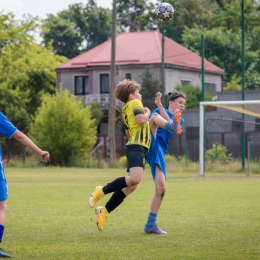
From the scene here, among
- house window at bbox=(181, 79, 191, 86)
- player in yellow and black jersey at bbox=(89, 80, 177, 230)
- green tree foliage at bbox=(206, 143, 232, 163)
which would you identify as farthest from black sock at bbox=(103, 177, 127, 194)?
house window at bbox=(181, 79, 191, 86)

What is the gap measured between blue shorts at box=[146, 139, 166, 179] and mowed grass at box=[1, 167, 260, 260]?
856 mm

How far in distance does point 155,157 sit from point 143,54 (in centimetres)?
4150

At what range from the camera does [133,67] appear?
50219 millimetres

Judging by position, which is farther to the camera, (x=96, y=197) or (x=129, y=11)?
(x=129, y=11)

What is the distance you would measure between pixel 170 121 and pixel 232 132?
2216 cm

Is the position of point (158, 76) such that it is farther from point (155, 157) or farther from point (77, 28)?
point (77, 28)

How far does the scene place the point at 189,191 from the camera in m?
17.6

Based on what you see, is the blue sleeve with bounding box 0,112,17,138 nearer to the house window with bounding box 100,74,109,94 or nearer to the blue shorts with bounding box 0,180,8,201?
the blue shorts with bounding box 0,180,8,201

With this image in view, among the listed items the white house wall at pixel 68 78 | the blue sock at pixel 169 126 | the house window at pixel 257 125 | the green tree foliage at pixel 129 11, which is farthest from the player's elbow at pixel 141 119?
the green tree foliage at pixel 129 11

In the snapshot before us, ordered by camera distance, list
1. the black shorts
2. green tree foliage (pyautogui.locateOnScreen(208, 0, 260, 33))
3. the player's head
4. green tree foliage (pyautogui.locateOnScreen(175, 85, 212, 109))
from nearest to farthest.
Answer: the black shorts
the player's head
green tree foliage (pyautogui.locateOnScreen(175, 85, 212, 109))
green tree foliage (pyautogui.locateOnScreen(208, 0, 260, 33))

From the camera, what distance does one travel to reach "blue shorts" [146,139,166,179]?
30.5 ft

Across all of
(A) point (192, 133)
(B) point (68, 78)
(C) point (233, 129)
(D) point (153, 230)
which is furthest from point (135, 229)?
(B) point (68, 78)

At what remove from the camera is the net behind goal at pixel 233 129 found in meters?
25.6

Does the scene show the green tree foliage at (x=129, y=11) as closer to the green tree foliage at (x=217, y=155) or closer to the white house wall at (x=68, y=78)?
the white house wall at (x=68, y=78)
